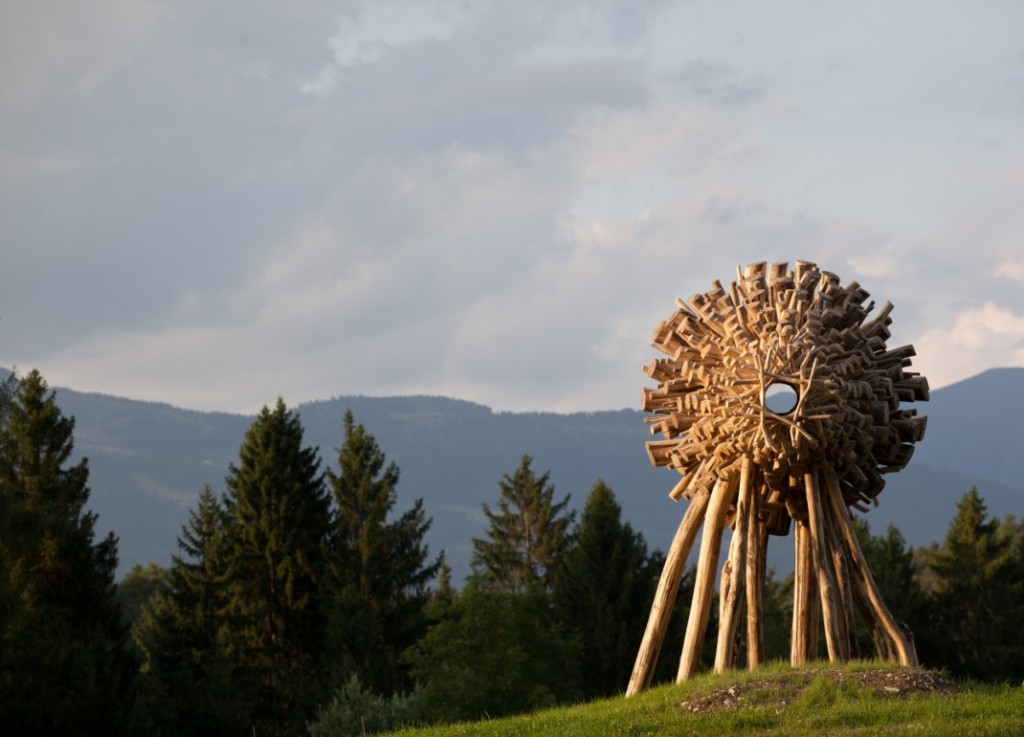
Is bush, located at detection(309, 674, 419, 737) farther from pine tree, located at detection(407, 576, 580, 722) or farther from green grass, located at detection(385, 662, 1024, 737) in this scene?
green grass, located at detection(385, 662, 1024, 737)

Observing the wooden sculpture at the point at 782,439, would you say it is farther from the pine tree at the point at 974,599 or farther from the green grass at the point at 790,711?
the pine tree at the point at 974,599

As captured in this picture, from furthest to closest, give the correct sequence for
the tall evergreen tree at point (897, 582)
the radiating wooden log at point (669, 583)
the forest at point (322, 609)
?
the tall evergreen tree at point (897, 582) → the forest at point (322, 609) → the radiating wooden log at point (669, 583)

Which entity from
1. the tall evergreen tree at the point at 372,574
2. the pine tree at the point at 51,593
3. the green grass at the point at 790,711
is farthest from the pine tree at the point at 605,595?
the green grass at the point at 790,711

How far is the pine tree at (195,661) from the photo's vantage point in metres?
40.6

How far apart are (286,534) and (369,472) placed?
5597 mm

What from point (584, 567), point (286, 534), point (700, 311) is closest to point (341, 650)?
point (286, 534)

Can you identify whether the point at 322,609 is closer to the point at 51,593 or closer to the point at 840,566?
the point at 51,593

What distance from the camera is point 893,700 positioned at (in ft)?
54.0

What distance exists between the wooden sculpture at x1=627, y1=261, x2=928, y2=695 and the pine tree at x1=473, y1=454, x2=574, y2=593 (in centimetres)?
4198

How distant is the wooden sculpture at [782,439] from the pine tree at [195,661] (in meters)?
21.8

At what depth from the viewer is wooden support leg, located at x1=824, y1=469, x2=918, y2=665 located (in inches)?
747

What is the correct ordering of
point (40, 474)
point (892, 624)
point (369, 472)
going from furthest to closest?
point (369, 472) → point (40, 474) → point (892, 624)

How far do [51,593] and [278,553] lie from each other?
9357 millimetres

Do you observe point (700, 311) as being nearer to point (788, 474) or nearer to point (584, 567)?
point (788, 474)
